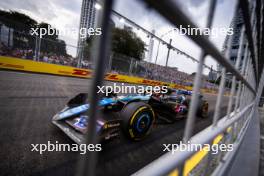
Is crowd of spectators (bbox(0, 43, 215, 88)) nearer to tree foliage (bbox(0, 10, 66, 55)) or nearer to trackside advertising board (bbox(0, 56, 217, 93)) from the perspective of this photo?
tree foliage (bbox(0, 10, 66, 55))

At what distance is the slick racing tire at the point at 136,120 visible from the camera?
2.43m

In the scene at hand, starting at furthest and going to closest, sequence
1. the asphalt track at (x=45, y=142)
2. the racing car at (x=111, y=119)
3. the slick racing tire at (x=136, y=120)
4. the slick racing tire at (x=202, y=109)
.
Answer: the slick racing tire at (x=202, y=109), the slick racing tire at (x=136, y=120), the racing car at (x=111, y=119), the asphalt track at (x=45, y=142)

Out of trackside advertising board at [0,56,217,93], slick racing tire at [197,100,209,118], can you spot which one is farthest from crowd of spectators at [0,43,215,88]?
slick racing tire at [197,100,209,118]

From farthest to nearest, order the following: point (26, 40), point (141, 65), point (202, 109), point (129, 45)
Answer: point (129, 45) → point (141, 65) → point (26, 40) → point (202, 109)

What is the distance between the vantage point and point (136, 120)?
2.50 metres

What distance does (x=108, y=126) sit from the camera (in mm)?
1978

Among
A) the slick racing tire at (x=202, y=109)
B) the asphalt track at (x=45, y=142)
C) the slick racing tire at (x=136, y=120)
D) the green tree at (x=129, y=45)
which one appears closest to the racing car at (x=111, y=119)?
the slick racing tire at (x=136, y=120)

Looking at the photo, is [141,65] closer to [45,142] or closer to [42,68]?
[42,68]

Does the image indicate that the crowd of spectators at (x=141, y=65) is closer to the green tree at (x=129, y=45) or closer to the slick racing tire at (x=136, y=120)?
the slick racing tire at (x=136, y=120)

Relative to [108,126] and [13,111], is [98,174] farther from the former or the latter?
[13,111]

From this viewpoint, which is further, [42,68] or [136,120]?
[42,68]

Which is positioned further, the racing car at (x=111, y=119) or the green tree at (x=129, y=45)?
the green tree at (x=129, y=45)

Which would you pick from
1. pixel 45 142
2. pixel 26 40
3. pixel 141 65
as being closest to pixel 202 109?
pixel 45 142

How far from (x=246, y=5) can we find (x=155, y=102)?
112 inches
